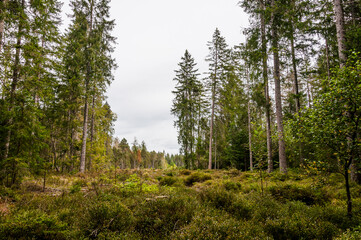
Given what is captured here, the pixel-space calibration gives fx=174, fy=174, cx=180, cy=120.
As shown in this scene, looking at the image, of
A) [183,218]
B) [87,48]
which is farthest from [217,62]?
Result: [183,218]

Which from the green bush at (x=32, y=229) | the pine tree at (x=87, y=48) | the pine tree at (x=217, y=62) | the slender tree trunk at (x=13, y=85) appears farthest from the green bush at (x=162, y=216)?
the pine tree at (x=217, y=62)

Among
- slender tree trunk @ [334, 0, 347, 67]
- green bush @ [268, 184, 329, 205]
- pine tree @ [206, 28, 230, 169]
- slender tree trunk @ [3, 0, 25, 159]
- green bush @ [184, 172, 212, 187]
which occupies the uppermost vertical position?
pine tree @ [206, 28, 230, 169]

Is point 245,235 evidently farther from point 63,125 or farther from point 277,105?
point 63,125

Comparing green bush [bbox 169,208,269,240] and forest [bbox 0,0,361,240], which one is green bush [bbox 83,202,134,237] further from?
green bush [bbox 169,208,269,240]

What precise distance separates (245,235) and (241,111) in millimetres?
20501

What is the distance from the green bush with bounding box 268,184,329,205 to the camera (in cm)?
596

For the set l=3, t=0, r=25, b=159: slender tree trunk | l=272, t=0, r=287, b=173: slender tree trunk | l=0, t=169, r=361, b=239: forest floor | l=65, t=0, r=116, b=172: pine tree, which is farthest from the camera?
l=65, t=0, r=116, b=172: pine tree

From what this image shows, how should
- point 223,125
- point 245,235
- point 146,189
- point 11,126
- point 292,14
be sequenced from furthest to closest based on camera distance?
point 223,125 → point 292,14 → point 146,189 → point 11,126 → point 245,235

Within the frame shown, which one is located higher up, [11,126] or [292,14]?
[292,14]

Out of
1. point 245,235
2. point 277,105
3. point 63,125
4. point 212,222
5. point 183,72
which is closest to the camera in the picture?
point 245,235

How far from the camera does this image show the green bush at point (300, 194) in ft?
19.6

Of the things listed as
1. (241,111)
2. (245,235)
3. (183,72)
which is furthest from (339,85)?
(183,72)

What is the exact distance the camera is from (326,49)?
14328 mm

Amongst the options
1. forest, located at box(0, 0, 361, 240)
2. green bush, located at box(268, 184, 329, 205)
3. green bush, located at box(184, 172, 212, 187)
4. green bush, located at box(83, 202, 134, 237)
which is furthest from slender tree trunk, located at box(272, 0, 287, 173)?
green bush, located at box(83, 202, 134, 237)
